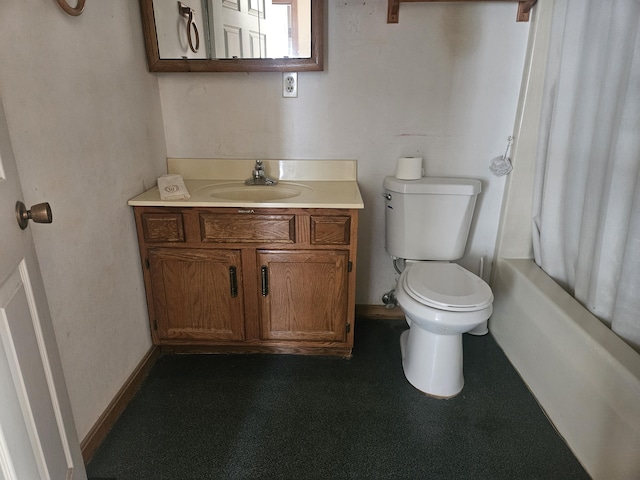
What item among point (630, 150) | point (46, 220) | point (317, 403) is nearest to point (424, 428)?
point (317, 403)

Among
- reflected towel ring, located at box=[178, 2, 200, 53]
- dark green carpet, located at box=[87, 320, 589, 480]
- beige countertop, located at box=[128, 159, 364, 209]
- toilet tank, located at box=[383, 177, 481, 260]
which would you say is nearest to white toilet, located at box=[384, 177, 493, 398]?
toilet tank, located at box=[383, 177, 481, 260]

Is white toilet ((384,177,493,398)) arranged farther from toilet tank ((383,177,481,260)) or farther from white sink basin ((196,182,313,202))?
→ white sink basin ((196,182,313,202))

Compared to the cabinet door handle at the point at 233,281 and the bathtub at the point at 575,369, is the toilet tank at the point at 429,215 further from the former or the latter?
the cabinet door handle at the point at 233,281

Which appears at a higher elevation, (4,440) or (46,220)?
(46,220)

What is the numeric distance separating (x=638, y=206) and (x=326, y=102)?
1278mm

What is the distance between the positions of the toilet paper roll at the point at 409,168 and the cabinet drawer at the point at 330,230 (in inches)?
16.5

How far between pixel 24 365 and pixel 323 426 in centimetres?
101

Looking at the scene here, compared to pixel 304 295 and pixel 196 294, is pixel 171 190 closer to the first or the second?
pixel 196 294

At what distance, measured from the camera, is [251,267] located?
5.57ft

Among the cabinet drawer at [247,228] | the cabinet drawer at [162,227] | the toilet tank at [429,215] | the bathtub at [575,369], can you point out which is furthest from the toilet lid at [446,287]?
the cabinet drawer at [162,227]

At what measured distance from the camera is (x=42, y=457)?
85 centimetres

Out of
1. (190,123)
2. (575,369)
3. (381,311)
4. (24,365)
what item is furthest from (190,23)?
(575,369)

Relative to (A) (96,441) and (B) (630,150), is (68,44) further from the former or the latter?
(B) (630,150)

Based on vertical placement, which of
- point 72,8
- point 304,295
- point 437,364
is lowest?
point 437,364
